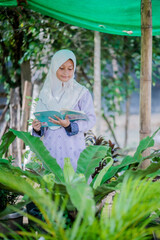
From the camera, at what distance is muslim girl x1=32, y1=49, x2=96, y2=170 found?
2549 mm

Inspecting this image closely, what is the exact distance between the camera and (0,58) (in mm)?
5949

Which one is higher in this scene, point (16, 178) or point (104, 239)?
point (16, 178)

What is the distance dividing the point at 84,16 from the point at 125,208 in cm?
288

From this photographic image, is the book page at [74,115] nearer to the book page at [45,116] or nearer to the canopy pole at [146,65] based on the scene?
the book page at [45,116]

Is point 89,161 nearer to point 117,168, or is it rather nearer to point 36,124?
point 117,168

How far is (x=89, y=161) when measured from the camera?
2191 millimetres

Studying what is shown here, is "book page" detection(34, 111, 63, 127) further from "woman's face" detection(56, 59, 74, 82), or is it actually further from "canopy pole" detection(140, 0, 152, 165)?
"canopy pole" detection(140, 0, 152, 165)

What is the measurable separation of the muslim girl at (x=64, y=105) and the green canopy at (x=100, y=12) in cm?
113

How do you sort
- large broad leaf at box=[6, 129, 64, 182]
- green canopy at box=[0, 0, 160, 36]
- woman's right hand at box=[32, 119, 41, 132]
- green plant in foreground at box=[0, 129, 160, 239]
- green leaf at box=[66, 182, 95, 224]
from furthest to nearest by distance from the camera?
1. green canopy at box=[0, 0, 160, 36]
2. woman's right hand at box=[32, 119, 41, 132]
3. large broad leaf at box=[6, 129, 64, 182]
4. green plant in foreground at box=[0, 129, 160, 239]
5. green leaf at box=[66, 182, 95, 224]

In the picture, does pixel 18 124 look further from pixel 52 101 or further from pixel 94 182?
pixel 94 182

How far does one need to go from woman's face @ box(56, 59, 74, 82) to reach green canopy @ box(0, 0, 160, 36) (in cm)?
112

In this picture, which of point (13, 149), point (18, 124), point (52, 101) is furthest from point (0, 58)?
point (52, 101)

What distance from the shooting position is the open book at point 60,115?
2.34 metres

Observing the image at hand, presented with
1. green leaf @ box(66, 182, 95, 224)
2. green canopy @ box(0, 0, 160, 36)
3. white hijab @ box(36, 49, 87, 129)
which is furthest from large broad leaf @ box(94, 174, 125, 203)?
green canopy @ box(0, 0, 160, 36)
